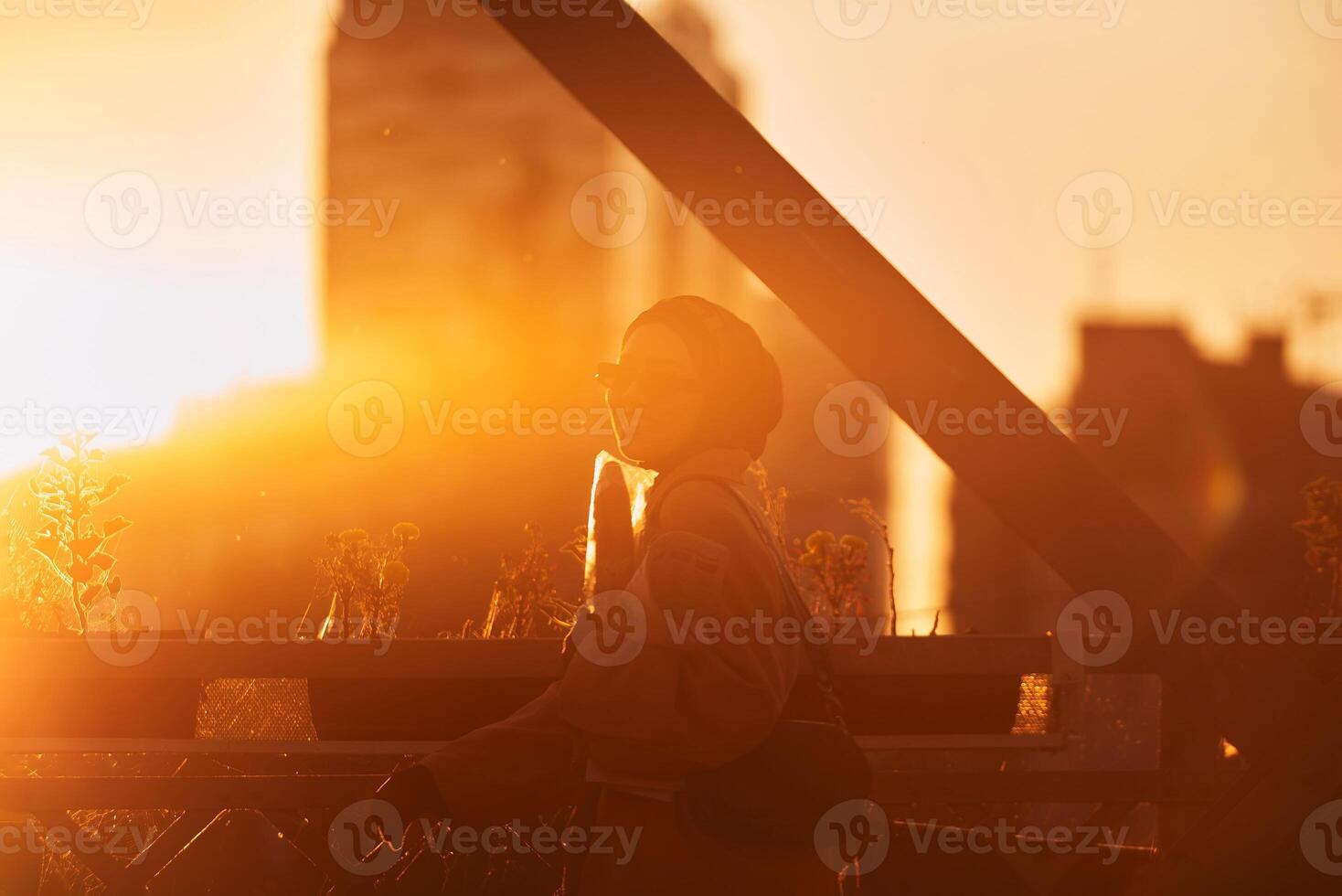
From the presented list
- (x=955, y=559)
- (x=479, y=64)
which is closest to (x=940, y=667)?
(x=479, y=64)

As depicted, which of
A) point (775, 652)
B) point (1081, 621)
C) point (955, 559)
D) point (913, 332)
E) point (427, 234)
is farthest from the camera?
point (955, 559)

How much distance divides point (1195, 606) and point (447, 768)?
1.44 metres

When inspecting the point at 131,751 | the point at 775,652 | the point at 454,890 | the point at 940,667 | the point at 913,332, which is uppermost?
the point at 913,332

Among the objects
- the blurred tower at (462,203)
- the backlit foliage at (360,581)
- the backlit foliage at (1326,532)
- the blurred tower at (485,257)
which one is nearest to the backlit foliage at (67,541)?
the backlit foliage at (360,581)

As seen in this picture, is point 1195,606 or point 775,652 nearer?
point 775,652

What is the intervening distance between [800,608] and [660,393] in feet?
1.35

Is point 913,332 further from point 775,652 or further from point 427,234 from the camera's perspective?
point 427,234

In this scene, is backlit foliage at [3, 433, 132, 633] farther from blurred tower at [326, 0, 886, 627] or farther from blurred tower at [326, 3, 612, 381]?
blurred tower at [326, 3, 612, 381]

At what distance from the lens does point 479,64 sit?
68.4 meters

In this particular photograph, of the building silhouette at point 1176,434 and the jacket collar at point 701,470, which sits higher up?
the building silhouette at point 1176,434

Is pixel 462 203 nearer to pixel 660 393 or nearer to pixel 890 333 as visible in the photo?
pixel 890 333

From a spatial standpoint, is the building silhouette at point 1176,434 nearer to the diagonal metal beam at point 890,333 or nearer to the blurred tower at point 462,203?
the blurred tower at point 462,203

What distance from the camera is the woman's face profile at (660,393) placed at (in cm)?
210

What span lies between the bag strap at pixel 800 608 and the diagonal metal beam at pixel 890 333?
55 centimetres
